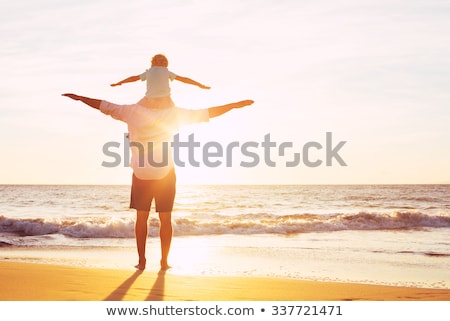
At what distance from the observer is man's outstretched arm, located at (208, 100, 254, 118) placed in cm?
477

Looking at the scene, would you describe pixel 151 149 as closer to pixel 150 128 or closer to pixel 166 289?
pixel 150 128

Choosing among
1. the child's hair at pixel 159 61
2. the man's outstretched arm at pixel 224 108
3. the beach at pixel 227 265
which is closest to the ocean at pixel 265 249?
the beach at pixel 227 265

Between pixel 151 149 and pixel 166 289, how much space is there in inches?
50.4

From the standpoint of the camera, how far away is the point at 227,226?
15.2m

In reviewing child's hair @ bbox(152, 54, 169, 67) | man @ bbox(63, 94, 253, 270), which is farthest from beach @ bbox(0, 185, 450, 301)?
child's hair @ bbox(152, 54, 169, 67)

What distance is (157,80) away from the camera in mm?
5305

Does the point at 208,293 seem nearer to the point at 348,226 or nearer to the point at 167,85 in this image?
the point at 167,85

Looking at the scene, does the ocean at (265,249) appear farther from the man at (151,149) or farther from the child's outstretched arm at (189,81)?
the child's outstretched arm at (189,81)

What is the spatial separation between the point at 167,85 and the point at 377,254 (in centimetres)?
507

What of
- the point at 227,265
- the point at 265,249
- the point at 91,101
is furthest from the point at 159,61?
the point at 265,249

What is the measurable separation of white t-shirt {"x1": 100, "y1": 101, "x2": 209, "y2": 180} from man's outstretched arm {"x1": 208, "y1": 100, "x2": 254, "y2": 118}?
27 centimetres

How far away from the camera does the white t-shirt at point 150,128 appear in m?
5.23

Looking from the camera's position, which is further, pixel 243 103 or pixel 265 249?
pixel 265 249
